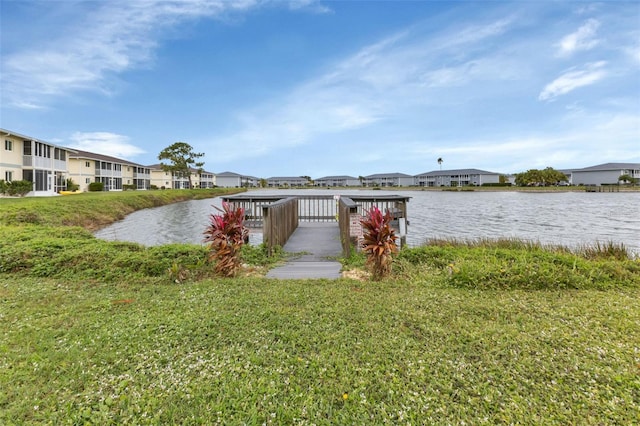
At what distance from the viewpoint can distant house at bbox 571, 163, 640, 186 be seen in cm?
7804

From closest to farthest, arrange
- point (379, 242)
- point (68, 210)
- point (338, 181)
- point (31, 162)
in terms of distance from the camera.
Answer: point (379, 242), point (68, 210), point (31, 162), point (338, 181)

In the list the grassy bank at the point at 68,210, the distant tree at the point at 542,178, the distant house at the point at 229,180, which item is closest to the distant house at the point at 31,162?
the grassy bank at the point at 68,210

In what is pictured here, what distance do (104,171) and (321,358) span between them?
168 feet

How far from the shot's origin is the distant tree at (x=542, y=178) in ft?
251

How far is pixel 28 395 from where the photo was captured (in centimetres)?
231

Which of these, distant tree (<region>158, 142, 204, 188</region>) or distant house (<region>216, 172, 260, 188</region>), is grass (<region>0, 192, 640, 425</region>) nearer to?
distant tree (<region>158, 142, 204, 188</region>)

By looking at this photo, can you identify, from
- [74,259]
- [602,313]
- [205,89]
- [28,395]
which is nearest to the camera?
[28,395]

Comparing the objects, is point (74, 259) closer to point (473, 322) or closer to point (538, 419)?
point (473, 322)

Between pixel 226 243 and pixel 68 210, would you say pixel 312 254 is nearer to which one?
pixel 226 243

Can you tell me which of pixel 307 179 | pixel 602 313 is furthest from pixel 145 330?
pixel 307 179

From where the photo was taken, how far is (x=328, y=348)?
2.89 meters

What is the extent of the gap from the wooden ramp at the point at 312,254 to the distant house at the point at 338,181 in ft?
408

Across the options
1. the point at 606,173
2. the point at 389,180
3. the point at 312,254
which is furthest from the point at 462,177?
the point at 312,254

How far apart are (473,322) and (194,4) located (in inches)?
563
